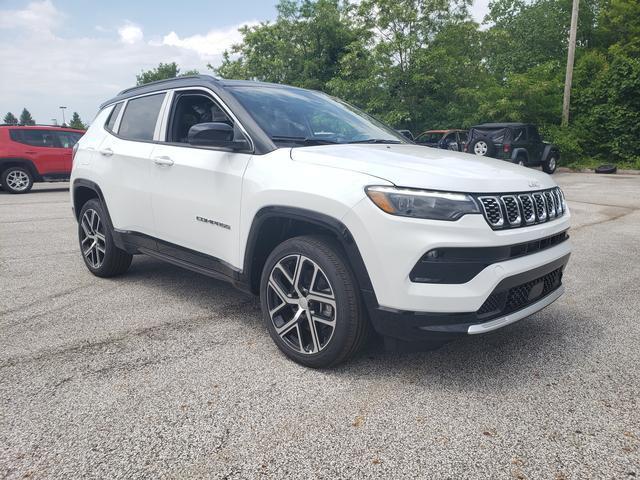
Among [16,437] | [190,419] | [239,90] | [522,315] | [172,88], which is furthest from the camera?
[172,88]

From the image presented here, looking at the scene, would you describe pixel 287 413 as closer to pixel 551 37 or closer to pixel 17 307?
pixel 17 307

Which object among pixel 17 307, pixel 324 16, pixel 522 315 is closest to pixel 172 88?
pixel 17 307

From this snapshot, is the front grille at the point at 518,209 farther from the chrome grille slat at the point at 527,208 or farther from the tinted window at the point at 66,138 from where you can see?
the tinted window at the point at 66,138

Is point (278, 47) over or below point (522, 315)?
over

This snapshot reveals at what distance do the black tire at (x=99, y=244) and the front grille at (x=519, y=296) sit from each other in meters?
3.47

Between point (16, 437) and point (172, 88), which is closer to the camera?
point (16, 437)

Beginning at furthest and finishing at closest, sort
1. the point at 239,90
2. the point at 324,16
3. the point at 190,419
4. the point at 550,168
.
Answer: the point at 324,16 → the point at 550,168 → the point at 239,90 → the point at 190,419

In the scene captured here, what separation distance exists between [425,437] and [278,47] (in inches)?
1245

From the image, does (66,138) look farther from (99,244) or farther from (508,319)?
(508,319)

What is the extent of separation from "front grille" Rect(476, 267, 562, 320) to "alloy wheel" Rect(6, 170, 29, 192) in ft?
47.7

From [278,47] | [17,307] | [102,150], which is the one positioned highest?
[278,47]

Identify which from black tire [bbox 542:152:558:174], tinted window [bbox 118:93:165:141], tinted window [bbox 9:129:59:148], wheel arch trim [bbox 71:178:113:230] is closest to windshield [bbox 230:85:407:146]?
tinted window [bbox 118:93:165:141]

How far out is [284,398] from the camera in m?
2.64

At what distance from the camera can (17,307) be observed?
13.4 ft
